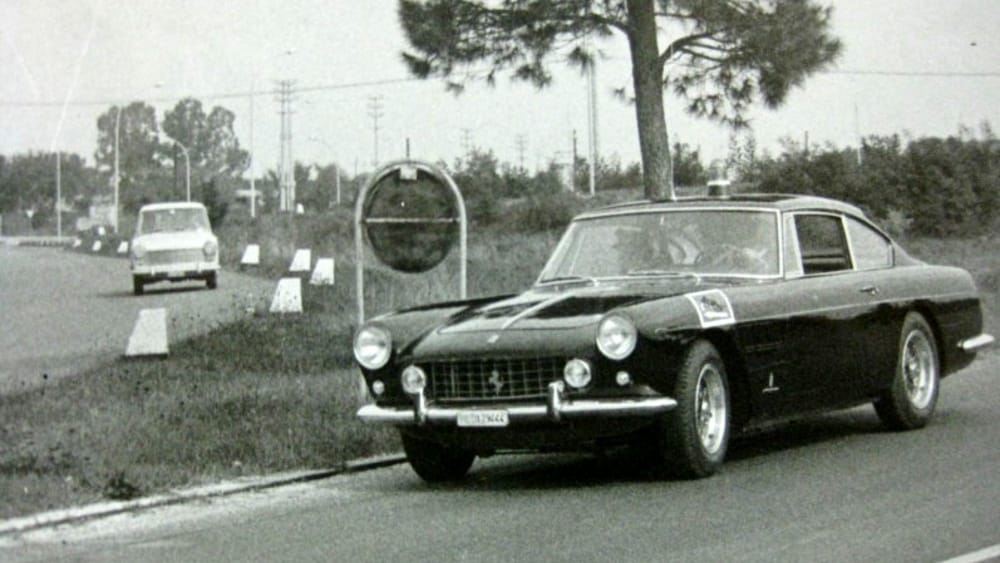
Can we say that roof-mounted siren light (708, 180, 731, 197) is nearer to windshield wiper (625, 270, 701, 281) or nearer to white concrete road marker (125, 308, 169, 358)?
windshield wiper (625, 270, 701, 281)

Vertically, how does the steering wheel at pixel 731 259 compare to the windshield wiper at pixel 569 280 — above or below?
above

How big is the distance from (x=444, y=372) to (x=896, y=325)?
3.22 m

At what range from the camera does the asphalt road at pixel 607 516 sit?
598 cm

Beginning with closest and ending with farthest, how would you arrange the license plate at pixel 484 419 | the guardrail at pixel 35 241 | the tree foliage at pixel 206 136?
the license plate at pixel 484 419 → the tree foliage at pixel 206 136 → the guardrail at pixel 35 241

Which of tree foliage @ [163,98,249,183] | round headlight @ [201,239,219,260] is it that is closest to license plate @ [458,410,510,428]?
round headlight @ [201,239,219,260]

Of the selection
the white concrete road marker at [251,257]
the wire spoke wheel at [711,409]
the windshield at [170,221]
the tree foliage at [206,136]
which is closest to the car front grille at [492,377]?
the wire spoke wheel at [711,409]

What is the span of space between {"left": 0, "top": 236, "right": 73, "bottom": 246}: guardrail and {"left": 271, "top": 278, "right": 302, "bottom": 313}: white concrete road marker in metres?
57.5

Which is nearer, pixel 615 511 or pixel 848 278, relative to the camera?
pixel 615 511

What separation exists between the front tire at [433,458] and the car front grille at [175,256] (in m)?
23.4

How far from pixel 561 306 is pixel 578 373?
2.19 feet

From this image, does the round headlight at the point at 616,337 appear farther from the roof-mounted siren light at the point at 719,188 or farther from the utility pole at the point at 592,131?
the utility pole at the point at 592,131

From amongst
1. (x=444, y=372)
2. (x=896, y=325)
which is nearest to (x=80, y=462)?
(x=444, y=372)

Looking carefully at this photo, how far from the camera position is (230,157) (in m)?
72.4

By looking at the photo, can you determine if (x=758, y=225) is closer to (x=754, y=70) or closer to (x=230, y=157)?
(x=754, y=70)
